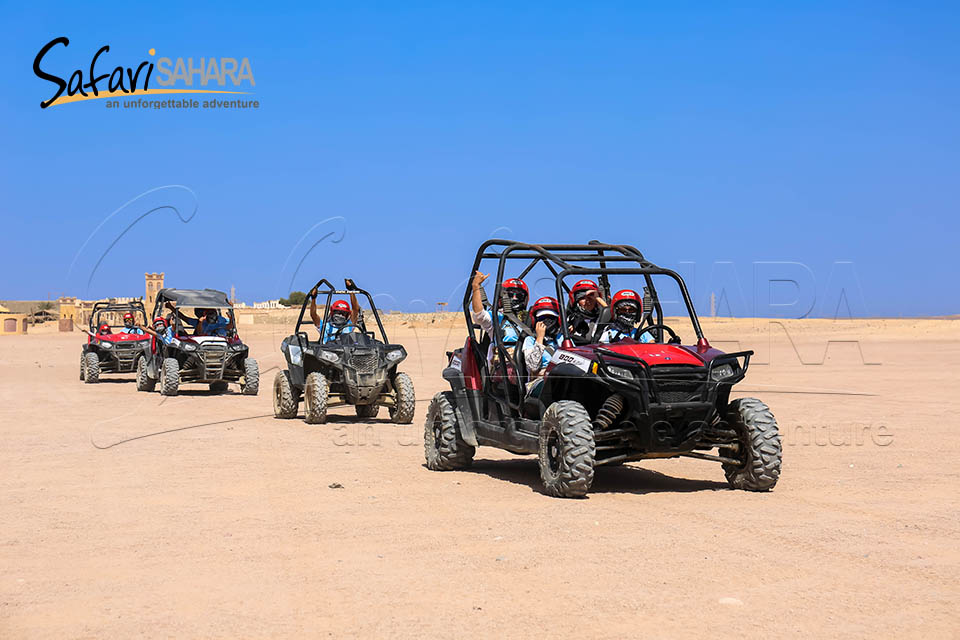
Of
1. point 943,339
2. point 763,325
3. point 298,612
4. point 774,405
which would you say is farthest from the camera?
point 763,325

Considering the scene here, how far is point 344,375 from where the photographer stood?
55.4 ft

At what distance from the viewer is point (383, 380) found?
17.1m

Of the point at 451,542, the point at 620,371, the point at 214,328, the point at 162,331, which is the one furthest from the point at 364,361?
the point at 162,331

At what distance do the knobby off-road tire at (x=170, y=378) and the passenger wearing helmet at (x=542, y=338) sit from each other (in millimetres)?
14747

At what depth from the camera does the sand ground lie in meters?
5.87

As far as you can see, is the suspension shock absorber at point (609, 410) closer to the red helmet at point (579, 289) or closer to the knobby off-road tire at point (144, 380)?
the red helmet at point (579, 289)

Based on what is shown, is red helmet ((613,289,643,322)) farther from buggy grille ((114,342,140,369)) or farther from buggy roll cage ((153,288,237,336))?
buggy grille ((114,342,140,369))

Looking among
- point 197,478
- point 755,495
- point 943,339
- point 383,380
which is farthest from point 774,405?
point 943,339

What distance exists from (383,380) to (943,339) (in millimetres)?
41944

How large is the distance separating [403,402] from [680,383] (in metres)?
8.61

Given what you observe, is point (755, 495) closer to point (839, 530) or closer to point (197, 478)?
point (839, 530)

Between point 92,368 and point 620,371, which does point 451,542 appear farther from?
point 92,368

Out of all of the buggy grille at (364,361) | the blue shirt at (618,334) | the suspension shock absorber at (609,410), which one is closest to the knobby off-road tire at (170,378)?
the buggy grille at (364,361)

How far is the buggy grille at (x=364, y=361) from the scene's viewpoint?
1684 cm
